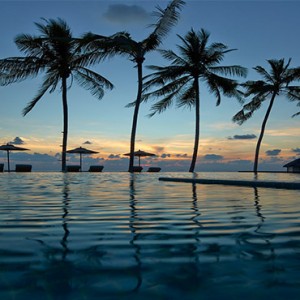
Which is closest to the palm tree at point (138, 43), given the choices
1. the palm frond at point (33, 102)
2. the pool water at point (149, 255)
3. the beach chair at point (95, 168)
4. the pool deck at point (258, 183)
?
the beach chair at point (95, 168)

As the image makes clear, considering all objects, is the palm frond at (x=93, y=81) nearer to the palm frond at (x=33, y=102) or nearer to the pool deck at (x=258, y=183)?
the palm frond at (x=33, y=102)

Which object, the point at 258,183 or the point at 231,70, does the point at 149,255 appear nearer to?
the point at 258,183

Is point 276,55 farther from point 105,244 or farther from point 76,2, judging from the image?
point 105,244

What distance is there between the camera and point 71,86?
23.6 meters

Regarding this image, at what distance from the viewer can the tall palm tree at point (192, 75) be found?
24625 millimetres

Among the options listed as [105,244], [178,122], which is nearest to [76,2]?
[178,122]

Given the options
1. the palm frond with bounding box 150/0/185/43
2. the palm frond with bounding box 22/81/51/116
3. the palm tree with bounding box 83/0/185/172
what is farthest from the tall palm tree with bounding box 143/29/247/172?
the palm frond with bounding box 22/81/51/116

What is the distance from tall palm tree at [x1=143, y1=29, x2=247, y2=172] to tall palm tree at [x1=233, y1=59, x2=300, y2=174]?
3.56m

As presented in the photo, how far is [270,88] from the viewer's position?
1129 inches

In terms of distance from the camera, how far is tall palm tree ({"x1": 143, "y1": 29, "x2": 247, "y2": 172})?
24625 millimetres

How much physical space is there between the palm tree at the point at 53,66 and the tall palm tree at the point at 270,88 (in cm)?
1137

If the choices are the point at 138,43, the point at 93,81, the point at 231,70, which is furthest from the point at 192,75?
the point at 93,81

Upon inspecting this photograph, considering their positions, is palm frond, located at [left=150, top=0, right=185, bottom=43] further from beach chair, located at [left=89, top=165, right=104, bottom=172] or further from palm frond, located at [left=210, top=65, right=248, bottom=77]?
beach chair, located at [left=89, top=165, right=104, bottom=172]

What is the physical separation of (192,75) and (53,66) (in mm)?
8906
